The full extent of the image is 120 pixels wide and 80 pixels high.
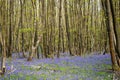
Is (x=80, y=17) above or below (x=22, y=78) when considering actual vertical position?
above

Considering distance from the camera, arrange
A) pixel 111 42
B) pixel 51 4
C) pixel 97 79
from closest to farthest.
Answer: pixel 97 79 < pixel 111 42 < pixel 51 4

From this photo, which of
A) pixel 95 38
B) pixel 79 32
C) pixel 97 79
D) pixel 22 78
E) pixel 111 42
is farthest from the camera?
pixel 95 38

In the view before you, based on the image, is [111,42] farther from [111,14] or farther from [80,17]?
[80,17]

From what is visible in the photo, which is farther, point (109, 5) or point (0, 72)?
point (109, 5)

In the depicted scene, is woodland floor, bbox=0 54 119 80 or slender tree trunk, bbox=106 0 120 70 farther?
slender tree trunk, bbox=106 0 120 70

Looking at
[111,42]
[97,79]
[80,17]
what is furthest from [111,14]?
[80,17]

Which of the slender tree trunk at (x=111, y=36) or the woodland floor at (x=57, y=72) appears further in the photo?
the slender tree trunk at (x=111, y=36)

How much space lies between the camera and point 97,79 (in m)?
11.8

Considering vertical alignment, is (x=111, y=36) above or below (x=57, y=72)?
above

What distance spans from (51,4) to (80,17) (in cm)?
797

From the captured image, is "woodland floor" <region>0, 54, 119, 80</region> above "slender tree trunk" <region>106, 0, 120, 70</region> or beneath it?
beneath

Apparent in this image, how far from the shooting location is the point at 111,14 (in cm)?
1486

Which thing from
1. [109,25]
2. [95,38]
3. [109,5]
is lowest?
[95,38]

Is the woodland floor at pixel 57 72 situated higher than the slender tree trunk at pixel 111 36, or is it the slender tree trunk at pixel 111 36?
the slender tree trunk at pixel 111 36
